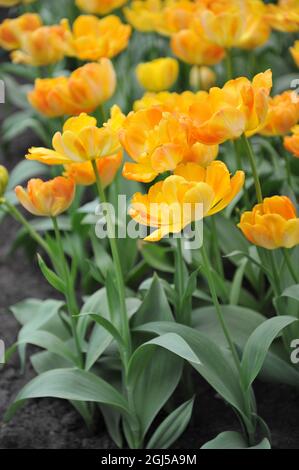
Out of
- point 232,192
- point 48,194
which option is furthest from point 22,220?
point 232,192

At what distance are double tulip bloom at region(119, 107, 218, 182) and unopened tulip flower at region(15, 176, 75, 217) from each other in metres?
0.16

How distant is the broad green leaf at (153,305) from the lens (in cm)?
159

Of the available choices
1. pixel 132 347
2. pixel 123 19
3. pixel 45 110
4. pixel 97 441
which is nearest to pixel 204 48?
pixel 45 110

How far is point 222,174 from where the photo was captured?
1.24 metres

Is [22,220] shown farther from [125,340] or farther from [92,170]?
[125,340]

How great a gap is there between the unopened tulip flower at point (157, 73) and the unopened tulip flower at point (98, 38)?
79mm

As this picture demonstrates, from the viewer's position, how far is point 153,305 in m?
1.60

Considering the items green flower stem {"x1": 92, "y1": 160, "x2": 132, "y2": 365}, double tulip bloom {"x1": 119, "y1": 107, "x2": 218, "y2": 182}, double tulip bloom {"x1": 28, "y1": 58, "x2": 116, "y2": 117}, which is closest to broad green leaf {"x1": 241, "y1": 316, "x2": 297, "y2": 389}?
green flower stem {"x1": 92, "y1": 160, "x2": 132, "y2": 365}

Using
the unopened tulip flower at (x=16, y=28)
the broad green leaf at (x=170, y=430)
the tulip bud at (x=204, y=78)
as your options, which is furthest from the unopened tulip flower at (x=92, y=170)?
the tulip bud at (x=204, y=78)

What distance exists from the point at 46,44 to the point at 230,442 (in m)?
1.12

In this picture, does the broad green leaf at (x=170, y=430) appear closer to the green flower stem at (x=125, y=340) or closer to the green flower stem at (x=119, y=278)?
the green flower stem at (x=125, y=340)

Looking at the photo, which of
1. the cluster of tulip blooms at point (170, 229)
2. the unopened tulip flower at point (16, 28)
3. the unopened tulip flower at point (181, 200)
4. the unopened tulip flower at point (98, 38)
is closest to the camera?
the unopened tulip flower at point (181, 200)

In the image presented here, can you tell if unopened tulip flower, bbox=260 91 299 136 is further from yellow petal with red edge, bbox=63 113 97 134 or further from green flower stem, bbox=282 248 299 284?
yellow petal with red edge, bbox=63 113 97 134

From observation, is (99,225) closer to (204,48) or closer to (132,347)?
(132,347)
